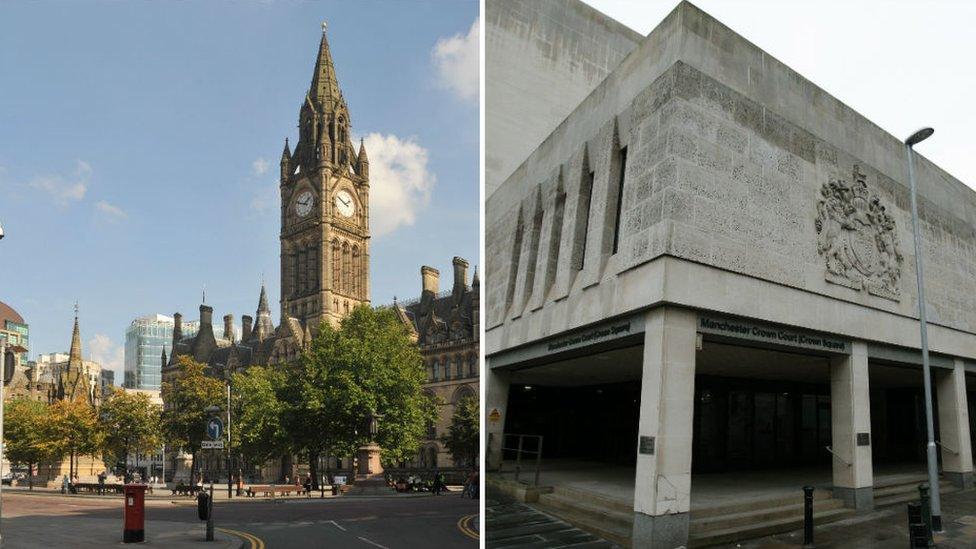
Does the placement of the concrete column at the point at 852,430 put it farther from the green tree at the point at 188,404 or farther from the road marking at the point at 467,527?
the green tree at the point at 188,404

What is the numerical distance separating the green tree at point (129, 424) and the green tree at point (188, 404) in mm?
508

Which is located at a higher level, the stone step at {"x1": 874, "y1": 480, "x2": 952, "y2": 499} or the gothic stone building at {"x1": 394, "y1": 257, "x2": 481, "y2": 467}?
the gothic stone building at {"x1": 394, "y1": 257, "x2": 481, "y2": 467}

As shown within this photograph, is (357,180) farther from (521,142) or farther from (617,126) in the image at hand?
(617,126)

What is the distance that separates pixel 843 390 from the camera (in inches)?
651

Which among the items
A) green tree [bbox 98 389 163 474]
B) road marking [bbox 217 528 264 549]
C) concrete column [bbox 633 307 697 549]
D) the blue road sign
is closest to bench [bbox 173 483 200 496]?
green tree [bbox 98 389 163 474]

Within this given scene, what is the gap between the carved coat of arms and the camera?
1598 cm

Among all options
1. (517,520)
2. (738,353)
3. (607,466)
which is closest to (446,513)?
(517,520)

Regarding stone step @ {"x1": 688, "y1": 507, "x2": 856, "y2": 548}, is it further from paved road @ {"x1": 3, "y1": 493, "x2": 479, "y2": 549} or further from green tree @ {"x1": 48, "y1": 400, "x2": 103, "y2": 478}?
green tree @ {"x1": 48, "y1": 400, "x2": 103, "y2": 478}

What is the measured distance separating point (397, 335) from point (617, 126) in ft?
33.4

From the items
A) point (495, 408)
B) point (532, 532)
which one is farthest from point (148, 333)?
point (532, 532)

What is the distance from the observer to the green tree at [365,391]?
19.1m

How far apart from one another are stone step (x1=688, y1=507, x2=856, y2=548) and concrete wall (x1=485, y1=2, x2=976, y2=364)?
3.92 meters

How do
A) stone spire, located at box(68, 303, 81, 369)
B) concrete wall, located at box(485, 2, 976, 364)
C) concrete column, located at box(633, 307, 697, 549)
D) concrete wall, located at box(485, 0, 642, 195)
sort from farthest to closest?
concrete wall, located at box(485, 0, 642, 195) → stone spire, located at box(68, 303, 81, 369) → concrete wall, located at box(485, 2, 976, 364) → concrete column, located at box(633, 307, 697, 549)

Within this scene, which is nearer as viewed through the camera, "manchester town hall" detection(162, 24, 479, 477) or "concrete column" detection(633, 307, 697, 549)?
"concrete column" detection(633, 307, 697, 549)
